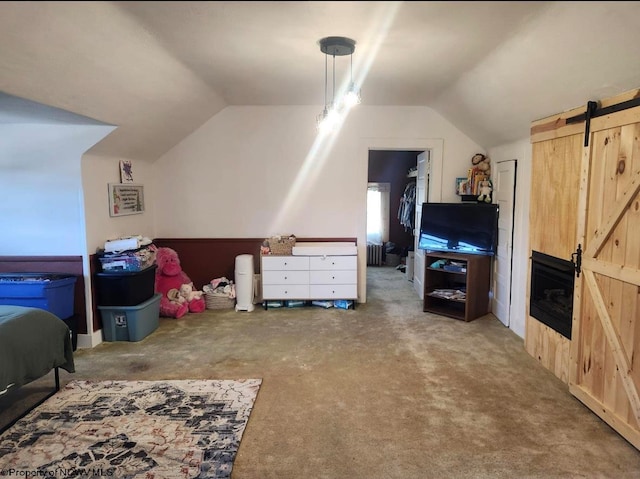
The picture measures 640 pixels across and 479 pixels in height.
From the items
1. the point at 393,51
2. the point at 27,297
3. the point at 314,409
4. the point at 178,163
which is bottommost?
the point at 314,409

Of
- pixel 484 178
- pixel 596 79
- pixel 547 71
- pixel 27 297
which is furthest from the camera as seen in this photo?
pixel 484 178

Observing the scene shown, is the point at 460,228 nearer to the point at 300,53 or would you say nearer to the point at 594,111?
the point at 594,111

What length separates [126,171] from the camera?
4.70 metres

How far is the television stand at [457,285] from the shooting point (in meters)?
4.74

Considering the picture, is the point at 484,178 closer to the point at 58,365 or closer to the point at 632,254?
the point at 632,254

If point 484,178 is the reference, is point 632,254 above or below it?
below

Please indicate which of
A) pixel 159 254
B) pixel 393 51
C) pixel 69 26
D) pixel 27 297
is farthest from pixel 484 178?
pixel 27 297

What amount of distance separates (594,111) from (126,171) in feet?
14.3

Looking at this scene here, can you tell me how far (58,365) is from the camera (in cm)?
304

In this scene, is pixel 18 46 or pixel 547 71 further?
pixel 547 71

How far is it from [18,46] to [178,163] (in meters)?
3.14

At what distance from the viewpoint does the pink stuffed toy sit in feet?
16.4

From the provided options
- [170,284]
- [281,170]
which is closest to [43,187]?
[170,284]

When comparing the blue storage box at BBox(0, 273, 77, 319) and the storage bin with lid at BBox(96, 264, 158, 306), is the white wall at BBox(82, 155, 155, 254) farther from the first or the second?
the blue storage box at BBox(0, 273, 77, 319)
